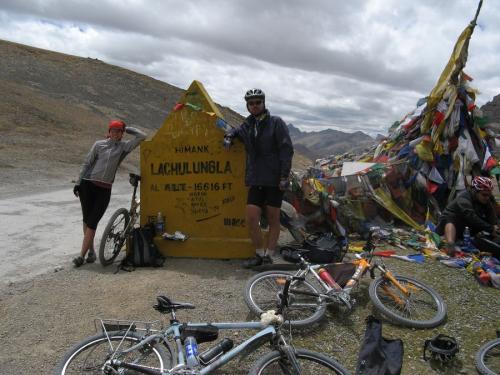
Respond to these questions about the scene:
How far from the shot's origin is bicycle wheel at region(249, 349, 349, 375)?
3.24 metres

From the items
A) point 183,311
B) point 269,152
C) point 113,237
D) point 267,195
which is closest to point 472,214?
point 267,195

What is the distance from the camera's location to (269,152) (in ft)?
19.6

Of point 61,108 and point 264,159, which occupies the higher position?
point 61,108

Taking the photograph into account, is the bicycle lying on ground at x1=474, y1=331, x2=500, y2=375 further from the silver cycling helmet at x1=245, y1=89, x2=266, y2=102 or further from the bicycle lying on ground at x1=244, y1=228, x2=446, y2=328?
the silver cycling helmet at x1=245, y1=89, x2=266, y2=102

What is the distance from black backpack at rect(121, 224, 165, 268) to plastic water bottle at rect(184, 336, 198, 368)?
313 centimetres

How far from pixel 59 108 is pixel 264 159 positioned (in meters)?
31.1

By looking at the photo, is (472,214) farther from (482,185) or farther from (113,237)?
(113,237)

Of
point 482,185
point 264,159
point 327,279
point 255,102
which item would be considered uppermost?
point 255,102

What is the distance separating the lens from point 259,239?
20.5 feet

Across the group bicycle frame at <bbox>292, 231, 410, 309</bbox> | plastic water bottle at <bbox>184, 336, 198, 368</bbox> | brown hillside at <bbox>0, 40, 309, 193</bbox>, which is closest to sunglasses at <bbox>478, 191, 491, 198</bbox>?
bicycle frame at <bbox>292, 231, 410, 309</bbox>

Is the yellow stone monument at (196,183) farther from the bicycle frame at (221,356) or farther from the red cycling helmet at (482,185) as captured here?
the red cycling helmet at (482,185)

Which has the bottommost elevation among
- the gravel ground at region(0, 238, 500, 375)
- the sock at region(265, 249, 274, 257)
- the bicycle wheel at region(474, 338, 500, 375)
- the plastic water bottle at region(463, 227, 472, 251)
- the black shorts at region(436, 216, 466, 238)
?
the gravel ground at region(0, 238, 500, 375)

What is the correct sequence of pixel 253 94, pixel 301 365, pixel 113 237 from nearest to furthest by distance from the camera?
1. pixel 301 365
2. pixel 253 94
3. pixel 113 237

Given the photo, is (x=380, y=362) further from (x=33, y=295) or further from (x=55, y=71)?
(x=55, y=71)
